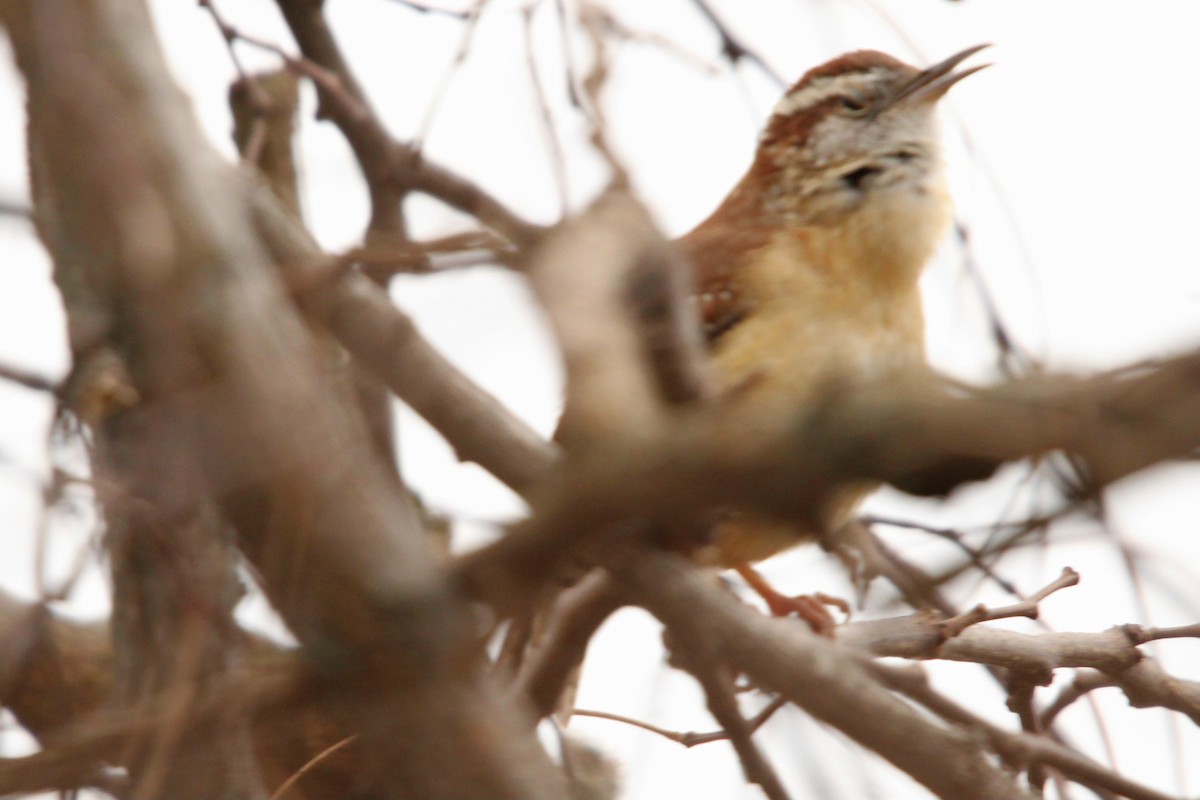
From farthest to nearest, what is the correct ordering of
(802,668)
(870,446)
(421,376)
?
(421,376)
(802,668)
(870,446)

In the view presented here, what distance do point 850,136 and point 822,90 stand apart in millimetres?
279

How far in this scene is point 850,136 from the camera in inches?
169

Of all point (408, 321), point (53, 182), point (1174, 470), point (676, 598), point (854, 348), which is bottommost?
point (854, 348)

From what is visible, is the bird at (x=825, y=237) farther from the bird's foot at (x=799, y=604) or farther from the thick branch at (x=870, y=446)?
the thick branch at (x=870, y=446)

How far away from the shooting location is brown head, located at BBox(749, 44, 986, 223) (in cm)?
410

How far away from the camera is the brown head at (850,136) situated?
4102mm

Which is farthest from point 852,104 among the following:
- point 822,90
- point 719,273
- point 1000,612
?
point 1000,612

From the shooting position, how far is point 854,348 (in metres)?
3.56

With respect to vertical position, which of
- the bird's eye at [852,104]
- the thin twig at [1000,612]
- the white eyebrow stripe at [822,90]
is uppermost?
the white eyebrow stripe at [822,90]

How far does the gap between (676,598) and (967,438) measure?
Result: 0.86 metres

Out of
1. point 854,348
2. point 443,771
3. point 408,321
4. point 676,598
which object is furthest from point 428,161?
point 443,771

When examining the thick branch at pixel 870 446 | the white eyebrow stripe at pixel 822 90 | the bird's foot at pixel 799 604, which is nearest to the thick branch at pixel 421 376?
the thick branch at pixel 870 446

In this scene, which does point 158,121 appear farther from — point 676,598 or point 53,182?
point 676,598

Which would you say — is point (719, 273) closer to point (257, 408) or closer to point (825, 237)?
point (825, 237)
